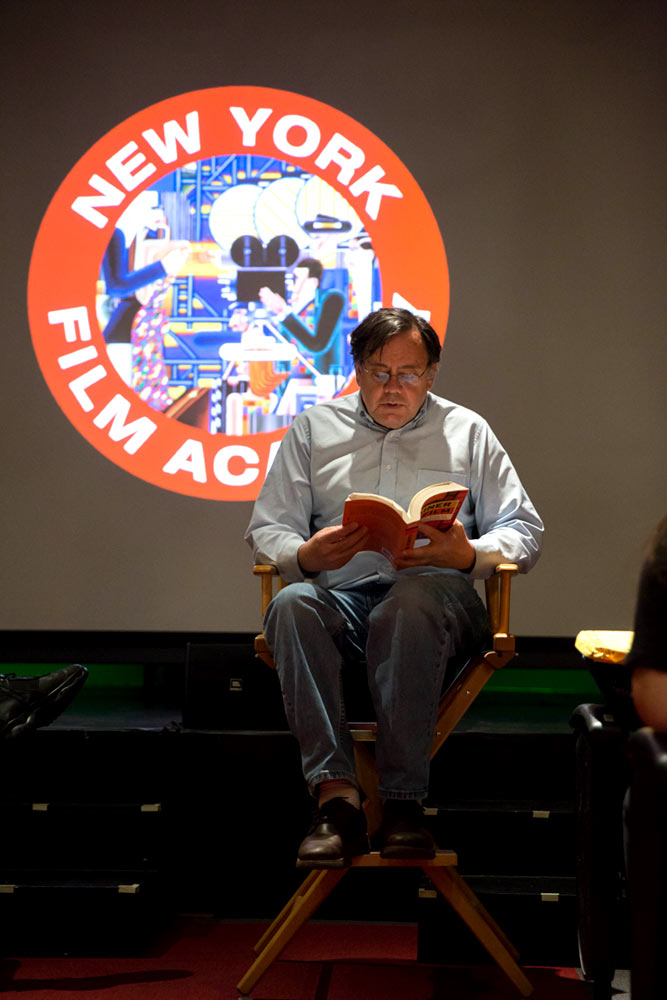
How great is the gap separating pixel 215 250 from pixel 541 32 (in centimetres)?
141

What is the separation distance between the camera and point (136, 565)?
11.3ft

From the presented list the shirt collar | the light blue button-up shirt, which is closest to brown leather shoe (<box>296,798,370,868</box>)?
the light blue button-up shirt

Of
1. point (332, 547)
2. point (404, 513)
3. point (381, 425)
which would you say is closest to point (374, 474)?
point (381, 425)

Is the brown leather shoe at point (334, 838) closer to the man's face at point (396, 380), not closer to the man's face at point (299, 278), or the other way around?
the man's face at point (396, 380)

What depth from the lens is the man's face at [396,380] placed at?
2.40 metres

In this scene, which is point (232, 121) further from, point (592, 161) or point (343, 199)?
point (592, 161)

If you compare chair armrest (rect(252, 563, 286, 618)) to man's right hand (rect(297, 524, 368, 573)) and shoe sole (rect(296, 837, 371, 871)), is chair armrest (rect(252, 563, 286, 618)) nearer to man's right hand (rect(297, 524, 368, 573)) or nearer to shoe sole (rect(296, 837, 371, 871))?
man's right hand (rect(297, 524, 368, 573))

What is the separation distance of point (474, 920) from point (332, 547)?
32.9 inches

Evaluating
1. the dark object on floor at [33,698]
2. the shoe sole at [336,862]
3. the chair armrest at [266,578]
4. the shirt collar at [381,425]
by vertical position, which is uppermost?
the shirt collar at [381,425]

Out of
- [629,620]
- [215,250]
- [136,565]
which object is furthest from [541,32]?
[136,565]

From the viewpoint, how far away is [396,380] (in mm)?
2430

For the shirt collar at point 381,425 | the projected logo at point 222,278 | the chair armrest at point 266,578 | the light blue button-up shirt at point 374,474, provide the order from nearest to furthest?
the chair armrest at point 266,578 < the light blue button-up shirt at point 374,474 < the shirt collar at point 381,425 < the projected logo at point 222,278

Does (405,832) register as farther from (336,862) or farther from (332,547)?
(332,547)

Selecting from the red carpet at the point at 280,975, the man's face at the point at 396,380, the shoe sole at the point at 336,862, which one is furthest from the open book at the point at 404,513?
the red carpet at the point at 280,975
